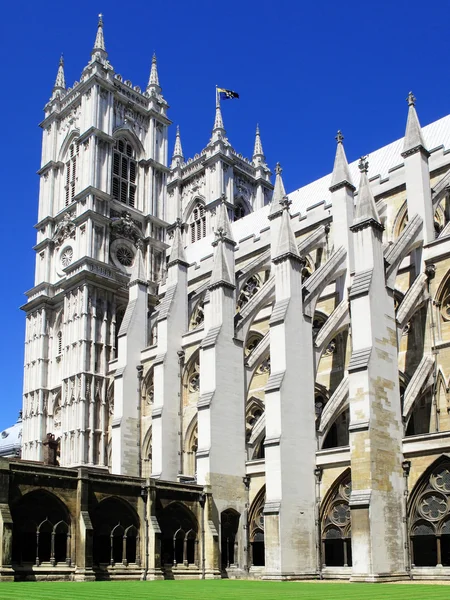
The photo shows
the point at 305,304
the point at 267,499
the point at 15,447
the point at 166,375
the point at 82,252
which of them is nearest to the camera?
the point at 267,499

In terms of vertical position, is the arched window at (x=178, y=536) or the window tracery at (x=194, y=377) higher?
the window tracery at (x=194, y=377)

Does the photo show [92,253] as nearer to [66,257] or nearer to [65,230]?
[66,257]

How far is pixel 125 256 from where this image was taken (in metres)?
56.3

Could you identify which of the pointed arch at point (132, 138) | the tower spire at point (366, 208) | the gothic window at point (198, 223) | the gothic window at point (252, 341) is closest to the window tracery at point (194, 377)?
the gothic window at point (252, 341)

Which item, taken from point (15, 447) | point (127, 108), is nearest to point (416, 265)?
point (127, 108)

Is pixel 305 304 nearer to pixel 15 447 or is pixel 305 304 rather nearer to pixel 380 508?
pixel 380 508

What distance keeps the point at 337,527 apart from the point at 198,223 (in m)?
40.2

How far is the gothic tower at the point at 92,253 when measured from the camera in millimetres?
49188

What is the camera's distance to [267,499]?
30.6 meters

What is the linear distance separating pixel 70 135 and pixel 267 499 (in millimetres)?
37891

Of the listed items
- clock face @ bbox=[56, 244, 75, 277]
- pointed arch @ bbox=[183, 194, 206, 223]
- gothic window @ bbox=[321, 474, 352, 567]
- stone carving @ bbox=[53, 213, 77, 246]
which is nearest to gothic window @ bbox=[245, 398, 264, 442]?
gothic window @ bbox=[321, 474, 352, 567]

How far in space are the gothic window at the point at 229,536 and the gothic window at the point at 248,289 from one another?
1557cm

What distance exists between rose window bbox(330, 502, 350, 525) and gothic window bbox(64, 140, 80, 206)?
34.9 metres

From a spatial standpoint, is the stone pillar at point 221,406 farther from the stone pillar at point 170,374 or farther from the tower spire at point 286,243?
the stone pillar at point 170,374
